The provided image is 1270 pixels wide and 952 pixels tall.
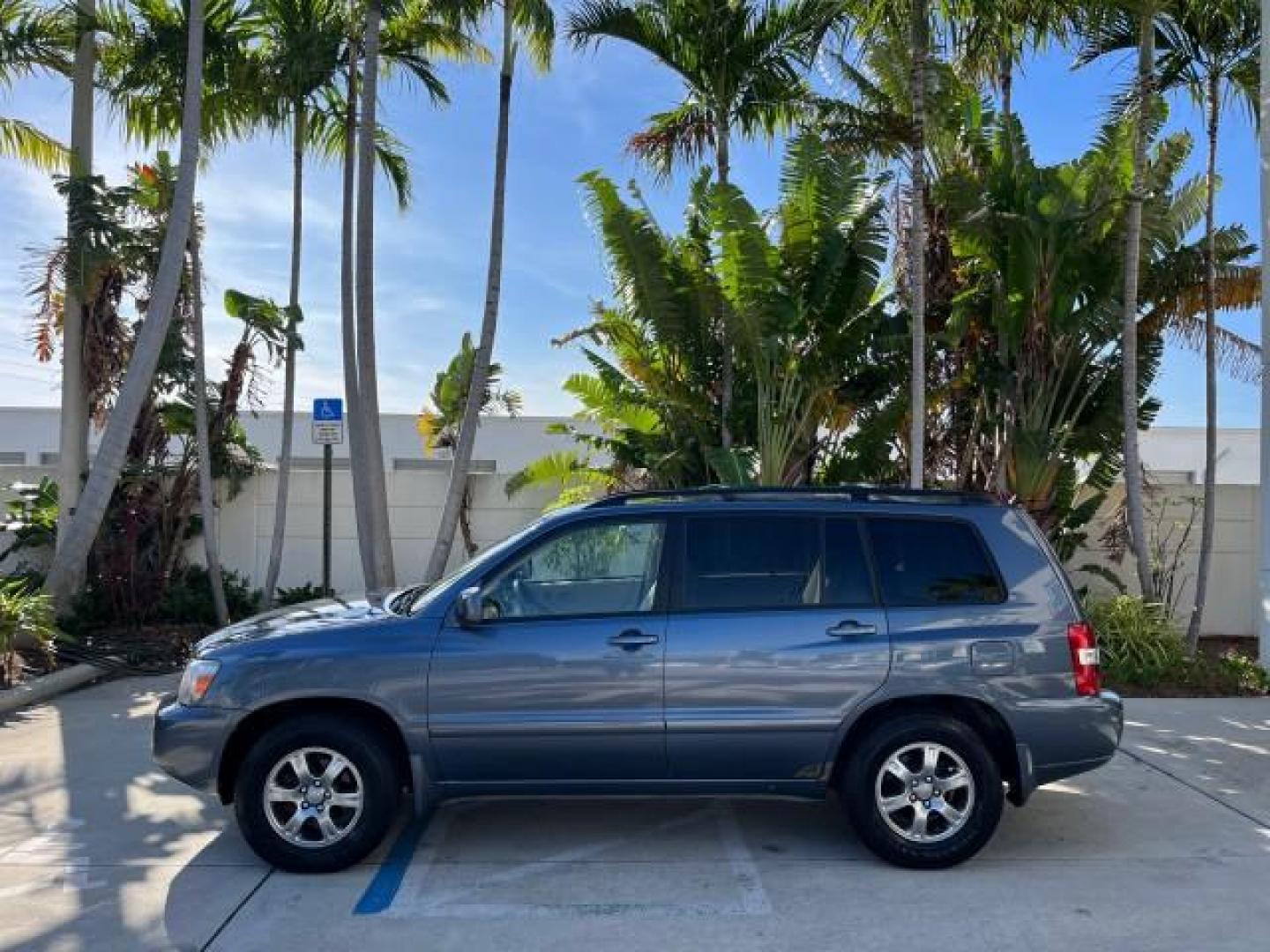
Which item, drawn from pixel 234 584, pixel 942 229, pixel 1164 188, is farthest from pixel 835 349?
pixel 234 584

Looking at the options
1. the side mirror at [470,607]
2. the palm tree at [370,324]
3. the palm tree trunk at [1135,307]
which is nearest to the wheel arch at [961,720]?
the side mirror at [470,607]

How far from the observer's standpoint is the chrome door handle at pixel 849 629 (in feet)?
16.4

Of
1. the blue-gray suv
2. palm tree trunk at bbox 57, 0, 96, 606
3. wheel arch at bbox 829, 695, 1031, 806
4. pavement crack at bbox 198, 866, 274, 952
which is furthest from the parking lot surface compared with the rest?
palm tree trunk at bbox 57, 0, 96, 606

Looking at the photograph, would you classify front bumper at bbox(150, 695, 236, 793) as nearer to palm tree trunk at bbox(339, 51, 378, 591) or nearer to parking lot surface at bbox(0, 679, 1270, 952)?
parking lot surface at bbox(0, 679, 1270, 952)

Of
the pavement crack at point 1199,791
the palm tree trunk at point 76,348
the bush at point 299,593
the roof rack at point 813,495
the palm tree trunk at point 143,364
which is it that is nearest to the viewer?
the roof rack at point 813,495

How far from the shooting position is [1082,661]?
5.03m

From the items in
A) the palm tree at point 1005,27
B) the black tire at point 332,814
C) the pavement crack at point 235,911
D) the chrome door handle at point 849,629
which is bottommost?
the pavement crack at point 235,911

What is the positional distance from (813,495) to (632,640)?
4.03 feet

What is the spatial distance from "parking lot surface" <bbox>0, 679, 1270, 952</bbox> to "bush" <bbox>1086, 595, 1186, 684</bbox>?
2881 mm

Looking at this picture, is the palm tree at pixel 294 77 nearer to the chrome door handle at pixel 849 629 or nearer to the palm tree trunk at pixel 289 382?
the palm tree trunk at pixel 289 382

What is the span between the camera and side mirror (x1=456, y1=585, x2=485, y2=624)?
493cm

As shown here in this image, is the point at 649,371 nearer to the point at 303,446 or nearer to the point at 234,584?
the point at 234,584

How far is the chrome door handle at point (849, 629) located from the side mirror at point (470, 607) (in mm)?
1653

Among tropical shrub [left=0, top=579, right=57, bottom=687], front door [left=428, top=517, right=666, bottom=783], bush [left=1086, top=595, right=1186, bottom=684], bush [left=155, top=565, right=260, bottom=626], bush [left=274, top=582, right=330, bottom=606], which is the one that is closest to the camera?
front door [left=428, top=517, right=666, bottom=783]
